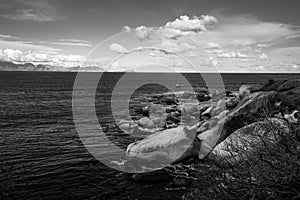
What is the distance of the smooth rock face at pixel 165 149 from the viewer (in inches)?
615

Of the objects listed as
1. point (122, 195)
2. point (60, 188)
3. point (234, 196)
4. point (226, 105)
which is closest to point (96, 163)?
point (60, 188)

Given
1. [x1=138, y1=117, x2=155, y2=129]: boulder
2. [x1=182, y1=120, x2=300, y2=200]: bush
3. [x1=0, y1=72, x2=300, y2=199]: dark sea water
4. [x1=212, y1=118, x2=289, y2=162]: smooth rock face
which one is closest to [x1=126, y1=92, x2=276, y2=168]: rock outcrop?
[x1=0, y1=72, x2=300, y2=199]: dark sea water

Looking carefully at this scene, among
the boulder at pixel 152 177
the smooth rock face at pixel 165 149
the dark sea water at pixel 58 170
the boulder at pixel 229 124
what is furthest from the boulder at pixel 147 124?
the boulder at pixel 152 177

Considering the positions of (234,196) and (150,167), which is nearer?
(234,196)

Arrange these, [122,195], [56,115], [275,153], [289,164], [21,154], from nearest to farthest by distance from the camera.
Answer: [289,164] → [275,153] → [122,195] → [21,154] → [56,115]

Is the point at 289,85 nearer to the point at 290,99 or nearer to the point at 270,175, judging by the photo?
the point at 290,99

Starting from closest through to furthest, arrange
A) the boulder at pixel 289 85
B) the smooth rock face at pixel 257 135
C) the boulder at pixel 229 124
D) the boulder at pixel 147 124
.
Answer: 1. the smooth rock face at pixel 257 135
2. the boulder at pixel 229 124
3. the boulder at pixel 289 85
4. the boulder at pixel 147 124

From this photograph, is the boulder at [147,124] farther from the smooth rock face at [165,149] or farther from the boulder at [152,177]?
the boulder at [152,177]

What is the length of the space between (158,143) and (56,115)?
2395 centimetres

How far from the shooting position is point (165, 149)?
51.4 feet

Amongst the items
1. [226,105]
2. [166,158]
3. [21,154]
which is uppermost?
[226,105]

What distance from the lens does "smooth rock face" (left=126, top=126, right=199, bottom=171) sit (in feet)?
51.2

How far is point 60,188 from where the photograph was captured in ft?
46.1

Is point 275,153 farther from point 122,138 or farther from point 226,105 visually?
point 226,105
